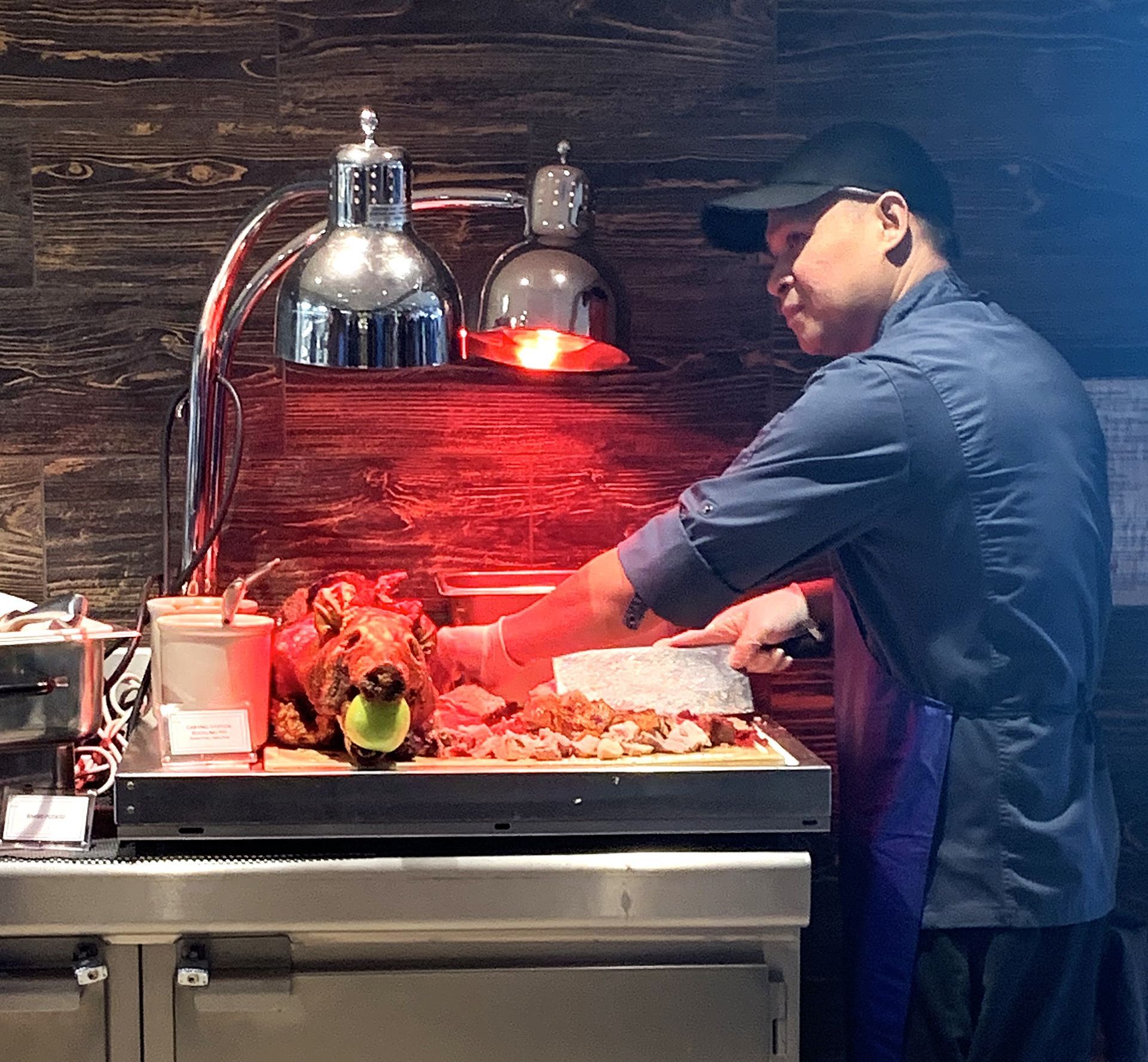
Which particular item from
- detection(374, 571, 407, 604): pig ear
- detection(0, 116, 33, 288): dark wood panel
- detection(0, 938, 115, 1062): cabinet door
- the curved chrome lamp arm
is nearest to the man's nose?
the curved chrome lamp arm

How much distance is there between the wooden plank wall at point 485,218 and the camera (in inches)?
85.9

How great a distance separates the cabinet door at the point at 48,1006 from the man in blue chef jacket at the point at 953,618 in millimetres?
638

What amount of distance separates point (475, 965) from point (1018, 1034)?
0.65 meters

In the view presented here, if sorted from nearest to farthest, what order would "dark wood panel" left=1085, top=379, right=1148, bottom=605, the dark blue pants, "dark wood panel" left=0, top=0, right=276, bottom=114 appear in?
the dark blue pants
"dark wood panel" left=0, top=0, right=276, bottom=114
"dark wood panel" left=1085, top=379, right=1148, bottom=605

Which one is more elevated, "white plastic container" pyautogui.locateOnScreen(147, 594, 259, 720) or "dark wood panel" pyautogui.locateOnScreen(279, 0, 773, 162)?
"dark wood panel" pyautogui.locateOnScreen(279, 0, 773, 162)

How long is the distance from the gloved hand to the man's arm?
19cm

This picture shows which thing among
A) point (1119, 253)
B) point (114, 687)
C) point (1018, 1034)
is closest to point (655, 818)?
point (1018, 1034)

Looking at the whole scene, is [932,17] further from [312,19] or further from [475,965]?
[475,965]

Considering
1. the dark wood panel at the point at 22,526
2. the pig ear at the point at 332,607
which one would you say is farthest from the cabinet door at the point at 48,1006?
the dark wood panel at the point at 22,526

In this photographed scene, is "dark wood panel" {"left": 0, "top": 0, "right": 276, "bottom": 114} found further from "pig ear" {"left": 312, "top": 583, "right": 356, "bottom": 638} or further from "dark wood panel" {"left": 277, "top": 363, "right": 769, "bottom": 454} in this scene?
"pig ear" {"left": 312, "top": 583, "right": 356, "bottom": 638}

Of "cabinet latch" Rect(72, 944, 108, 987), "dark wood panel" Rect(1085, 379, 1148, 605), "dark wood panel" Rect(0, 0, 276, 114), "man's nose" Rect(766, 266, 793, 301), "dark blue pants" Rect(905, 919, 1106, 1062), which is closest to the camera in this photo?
"cabinet latch" Rect(72, 944, 108, 987)

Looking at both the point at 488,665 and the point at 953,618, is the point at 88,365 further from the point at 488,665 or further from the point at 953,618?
the point at 953,618

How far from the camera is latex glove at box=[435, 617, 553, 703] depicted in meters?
1.91

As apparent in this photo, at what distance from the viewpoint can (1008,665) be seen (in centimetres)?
177
